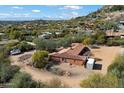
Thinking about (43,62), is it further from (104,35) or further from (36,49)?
(104,35)

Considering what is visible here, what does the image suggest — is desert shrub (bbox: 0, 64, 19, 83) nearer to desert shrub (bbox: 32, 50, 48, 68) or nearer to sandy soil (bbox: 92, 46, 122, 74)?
desert shrub (bbox: 32, 50, 48, 68)

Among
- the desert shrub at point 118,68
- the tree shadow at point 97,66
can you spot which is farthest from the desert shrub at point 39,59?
the desert shrub at point 118,68

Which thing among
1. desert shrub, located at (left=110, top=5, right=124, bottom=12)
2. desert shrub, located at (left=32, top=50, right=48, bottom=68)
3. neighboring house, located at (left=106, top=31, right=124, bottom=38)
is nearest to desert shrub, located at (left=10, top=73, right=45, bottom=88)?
desert shrub, located at (left=32, top=50, right=48, bottom=68)

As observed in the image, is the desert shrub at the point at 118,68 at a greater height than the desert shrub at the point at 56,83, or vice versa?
the desert shrub at the point at 118,68

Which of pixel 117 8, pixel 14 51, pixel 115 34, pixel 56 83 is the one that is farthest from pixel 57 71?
pixel 117 8

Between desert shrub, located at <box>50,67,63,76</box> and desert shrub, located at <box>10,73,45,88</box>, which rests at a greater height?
desert shrub, located at <box>50,67,63,76</box>

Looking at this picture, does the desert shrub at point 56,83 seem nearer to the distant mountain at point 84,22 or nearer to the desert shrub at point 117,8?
the distant mountain at point 84,22

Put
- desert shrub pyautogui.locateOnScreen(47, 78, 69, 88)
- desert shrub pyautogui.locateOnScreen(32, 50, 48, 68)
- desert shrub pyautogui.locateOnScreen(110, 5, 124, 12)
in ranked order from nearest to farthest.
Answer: desert shrub pyautogui.locateOnScreen(110, 5, 124, 12) → desert shrub pyautogui.locateOnScreen(47, 78, 69, 88) → desert shrub pyautogui.locateOnScreen(32, 50, 48, 68)
